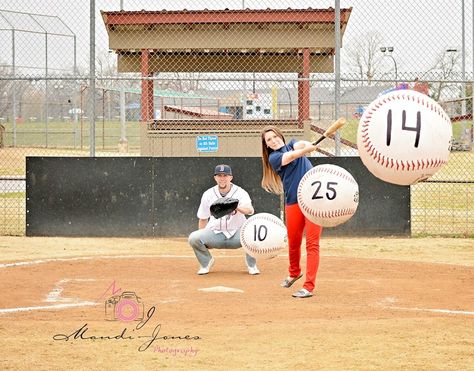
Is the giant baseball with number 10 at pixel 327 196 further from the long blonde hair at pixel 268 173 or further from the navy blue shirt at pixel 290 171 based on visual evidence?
the long blonde hair at pixel 268 173

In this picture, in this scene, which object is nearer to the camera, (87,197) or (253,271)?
(253,271)

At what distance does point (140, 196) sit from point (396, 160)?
8.52 meters

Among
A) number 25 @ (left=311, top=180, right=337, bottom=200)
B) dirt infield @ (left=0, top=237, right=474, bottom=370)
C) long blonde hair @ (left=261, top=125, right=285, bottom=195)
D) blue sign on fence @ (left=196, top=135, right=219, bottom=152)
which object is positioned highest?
blue sign on fence @ (left=196, top=135, right=219, bottom=152)

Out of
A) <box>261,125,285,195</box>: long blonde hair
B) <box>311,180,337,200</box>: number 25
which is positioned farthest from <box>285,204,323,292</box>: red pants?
<box>311,180,337,200</box>: number 25

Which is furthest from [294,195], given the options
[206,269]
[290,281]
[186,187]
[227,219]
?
[186,187]

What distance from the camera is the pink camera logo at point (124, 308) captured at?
8.11 metres

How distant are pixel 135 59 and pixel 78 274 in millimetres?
9274

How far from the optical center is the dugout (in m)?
17.2

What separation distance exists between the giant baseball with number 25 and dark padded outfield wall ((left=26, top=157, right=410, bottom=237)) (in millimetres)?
7849

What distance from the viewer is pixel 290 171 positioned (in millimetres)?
9430

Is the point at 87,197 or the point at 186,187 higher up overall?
the point at 186,187

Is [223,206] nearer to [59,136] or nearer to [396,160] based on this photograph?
[396,160]

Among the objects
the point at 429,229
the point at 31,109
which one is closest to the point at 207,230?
the point at 429,229

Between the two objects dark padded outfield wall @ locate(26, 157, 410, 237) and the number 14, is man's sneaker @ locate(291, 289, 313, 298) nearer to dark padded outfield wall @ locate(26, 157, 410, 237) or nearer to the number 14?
the number 14
